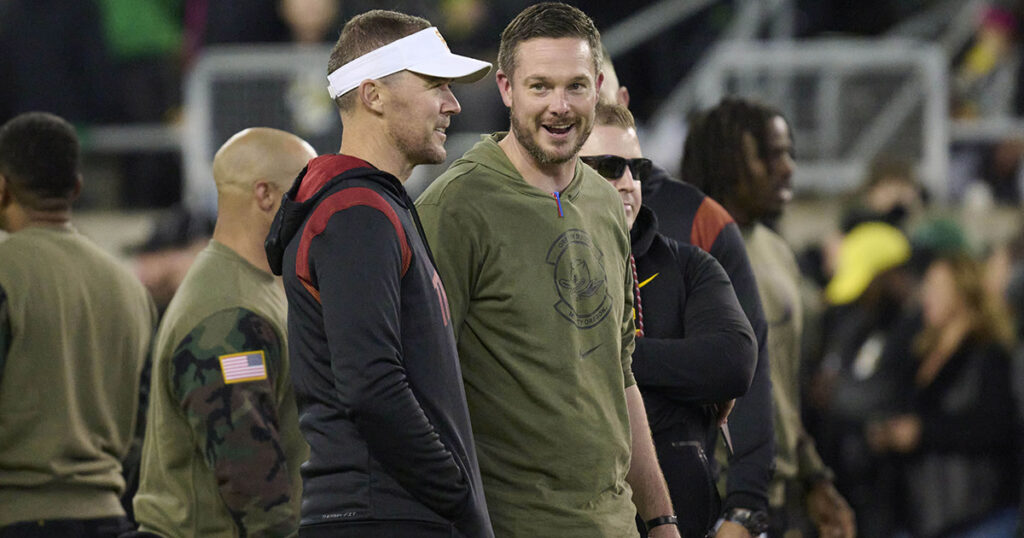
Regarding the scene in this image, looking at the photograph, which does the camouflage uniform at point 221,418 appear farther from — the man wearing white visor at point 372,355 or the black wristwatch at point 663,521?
the black wristwatch at point 663,521

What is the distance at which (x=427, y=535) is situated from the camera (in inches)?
126

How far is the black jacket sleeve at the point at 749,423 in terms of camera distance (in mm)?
4535

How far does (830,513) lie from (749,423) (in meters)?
1.04

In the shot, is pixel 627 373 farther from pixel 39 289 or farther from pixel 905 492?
pixel 905 492

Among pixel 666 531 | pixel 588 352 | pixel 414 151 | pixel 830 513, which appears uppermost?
pixel 414 151

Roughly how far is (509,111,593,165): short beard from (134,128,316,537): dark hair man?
3.06ft

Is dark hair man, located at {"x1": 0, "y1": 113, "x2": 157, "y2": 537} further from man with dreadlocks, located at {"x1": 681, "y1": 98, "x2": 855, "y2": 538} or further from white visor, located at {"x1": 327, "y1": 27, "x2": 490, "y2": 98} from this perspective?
man with dreadlocks, located at {"x1": 681, "y1": 98, "x2": 855, "y2": 538}

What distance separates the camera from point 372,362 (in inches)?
123

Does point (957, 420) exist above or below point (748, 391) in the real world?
below

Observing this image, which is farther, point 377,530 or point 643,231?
point 643,231

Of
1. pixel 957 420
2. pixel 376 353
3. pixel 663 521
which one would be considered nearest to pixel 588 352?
pixel 663 521

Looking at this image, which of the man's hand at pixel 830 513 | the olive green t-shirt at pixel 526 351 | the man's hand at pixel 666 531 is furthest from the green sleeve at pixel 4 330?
the man's hand at pixel 830 513

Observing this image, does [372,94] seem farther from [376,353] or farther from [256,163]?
[256,163]

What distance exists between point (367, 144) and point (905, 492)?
4880 mm
